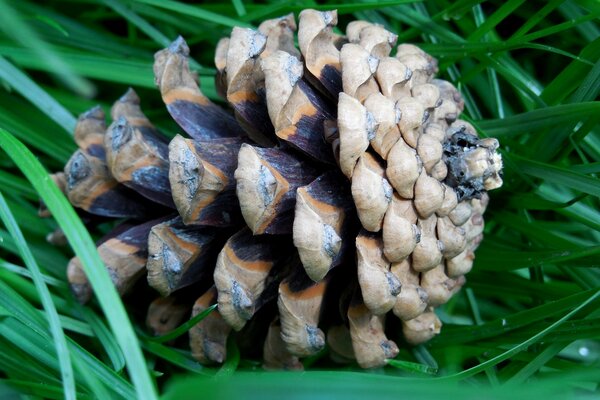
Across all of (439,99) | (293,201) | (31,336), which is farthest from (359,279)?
(31,336)

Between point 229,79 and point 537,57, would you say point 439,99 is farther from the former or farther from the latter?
point 537,57

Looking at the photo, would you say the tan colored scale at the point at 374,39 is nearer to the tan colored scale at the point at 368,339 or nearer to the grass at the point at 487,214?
the grass at the point at 487,214

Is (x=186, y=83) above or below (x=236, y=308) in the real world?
above

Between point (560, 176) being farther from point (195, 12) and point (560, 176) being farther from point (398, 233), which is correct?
point (195, 12)

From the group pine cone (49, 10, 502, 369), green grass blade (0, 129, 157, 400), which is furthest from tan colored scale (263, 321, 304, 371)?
green grass blade (0, 129, 157, 400)

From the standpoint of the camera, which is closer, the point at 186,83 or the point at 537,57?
the point at 186,83

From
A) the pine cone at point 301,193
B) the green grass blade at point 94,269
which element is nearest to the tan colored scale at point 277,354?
the pine cone at point 301,193

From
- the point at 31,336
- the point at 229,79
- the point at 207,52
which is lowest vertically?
the point at 31,336
